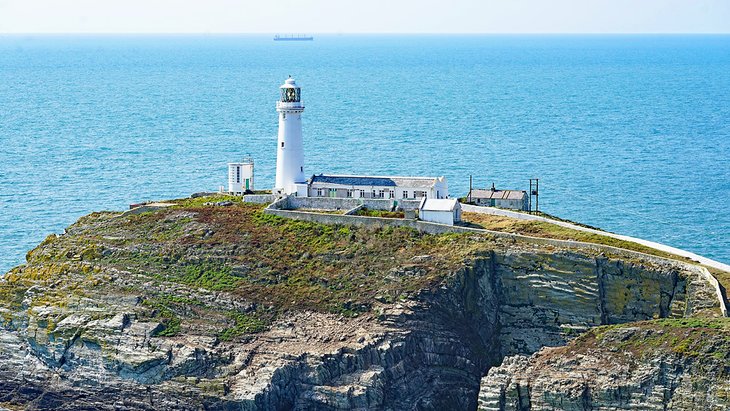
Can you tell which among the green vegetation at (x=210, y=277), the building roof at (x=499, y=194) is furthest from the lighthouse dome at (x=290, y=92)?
the green vegetation at (x=210, y=277)

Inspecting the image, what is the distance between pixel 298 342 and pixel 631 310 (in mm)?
17125

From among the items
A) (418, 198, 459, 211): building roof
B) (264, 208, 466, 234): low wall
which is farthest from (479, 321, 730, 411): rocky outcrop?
(418, 198, 459, 211): building roof

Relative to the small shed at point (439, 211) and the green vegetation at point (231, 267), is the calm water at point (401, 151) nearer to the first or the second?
the green vegetation at point (231, 267)

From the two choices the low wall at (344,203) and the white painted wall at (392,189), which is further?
the white painted wall at (392,189)

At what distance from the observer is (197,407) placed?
6081 cm

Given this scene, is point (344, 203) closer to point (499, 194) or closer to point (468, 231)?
point (468, 231)

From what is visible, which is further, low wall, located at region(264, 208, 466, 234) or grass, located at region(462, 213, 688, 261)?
low wall, located at region(264, 208, 466, 234)

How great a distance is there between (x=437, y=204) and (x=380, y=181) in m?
6.62

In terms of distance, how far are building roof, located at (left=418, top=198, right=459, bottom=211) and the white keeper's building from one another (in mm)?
3821

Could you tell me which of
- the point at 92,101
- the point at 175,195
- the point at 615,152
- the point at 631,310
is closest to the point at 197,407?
the point at 631,310

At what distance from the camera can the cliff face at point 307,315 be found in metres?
61.6

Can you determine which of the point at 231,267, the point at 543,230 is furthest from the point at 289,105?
the point at 543,230

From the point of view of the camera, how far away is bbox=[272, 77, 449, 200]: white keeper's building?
3051 inches

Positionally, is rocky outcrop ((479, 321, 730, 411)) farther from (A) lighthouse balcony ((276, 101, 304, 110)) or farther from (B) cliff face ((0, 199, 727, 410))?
(A) lighthouse balcony ((276, 101, 304, 110))
